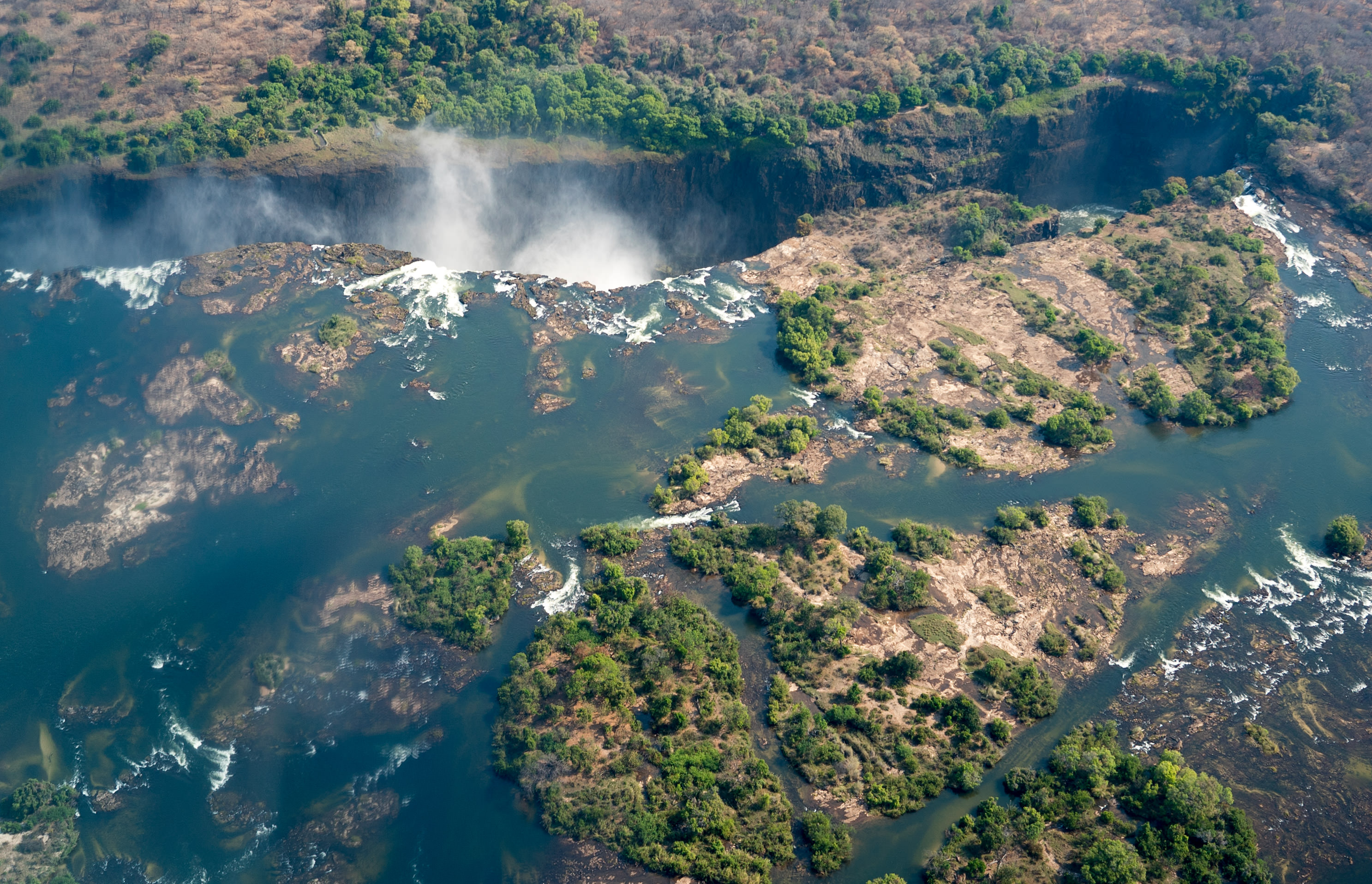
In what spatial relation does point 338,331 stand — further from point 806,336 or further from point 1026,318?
point 1026,318

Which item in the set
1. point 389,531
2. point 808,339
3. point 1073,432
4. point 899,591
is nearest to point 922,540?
point 899,591

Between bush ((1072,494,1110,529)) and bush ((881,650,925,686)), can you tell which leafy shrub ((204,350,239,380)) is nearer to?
bush ((881,650,925,686))

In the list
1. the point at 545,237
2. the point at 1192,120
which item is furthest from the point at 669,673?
the point at 1192,120

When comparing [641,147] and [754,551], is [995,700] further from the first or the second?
[641,147]

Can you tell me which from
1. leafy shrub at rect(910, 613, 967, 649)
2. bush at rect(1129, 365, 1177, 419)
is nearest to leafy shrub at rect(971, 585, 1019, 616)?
leafy shrub at rect(910, 613, 967, 649)

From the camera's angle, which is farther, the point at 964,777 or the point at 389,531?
the point at 389,531

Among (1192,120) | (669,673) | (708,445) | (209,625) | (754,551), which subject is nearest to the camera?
(669,673)
